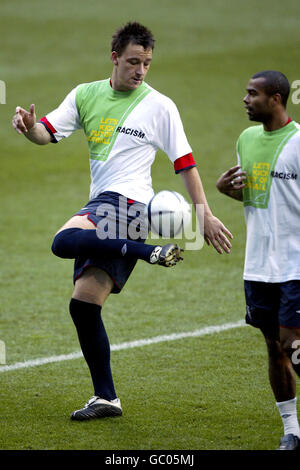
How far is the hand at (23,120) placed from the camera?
16.5ft

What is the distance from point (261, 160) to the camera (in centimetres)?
447

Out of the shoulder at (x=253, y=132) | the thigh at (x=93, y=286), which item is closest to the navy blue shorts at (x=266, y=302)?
the shoulder at (x=253, y=132)

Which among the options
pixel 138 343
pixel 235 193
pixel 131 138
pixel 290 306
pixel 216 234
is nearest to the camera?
pixel 290 306

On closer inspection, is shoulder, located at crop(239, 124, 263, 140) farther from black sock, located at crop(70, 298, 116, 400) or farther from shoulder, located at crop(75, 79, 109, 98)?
black sock, located at crop(70, 298, 116, 400)

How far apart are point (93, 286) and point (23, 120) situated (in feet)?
3.91

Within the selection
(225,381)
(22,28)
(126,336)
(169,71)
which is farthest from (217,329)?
(22,28)

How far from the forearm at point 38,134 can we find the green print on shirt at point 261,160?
147 cm

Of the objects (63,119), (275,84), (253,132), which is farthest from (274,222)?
(63,119)

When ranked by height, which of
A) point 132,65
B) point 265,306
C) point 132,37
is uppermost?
point 132,37

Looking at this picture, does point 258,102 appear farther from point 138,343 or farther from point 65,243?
point 138,343

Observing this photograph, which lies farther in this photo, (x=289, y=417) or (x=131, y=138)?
(x=131, y=138)

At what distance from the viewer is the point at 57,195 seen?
1315 cm

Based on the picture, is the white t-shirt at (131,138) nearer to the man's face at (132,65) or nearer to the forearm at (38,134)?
the man's face at (132,65)

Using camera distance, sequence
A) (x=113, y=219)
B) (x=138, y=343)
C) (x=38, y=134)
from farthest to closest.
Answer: (x=138, y=343), (x=38, y=134), (x=113, y=219)
